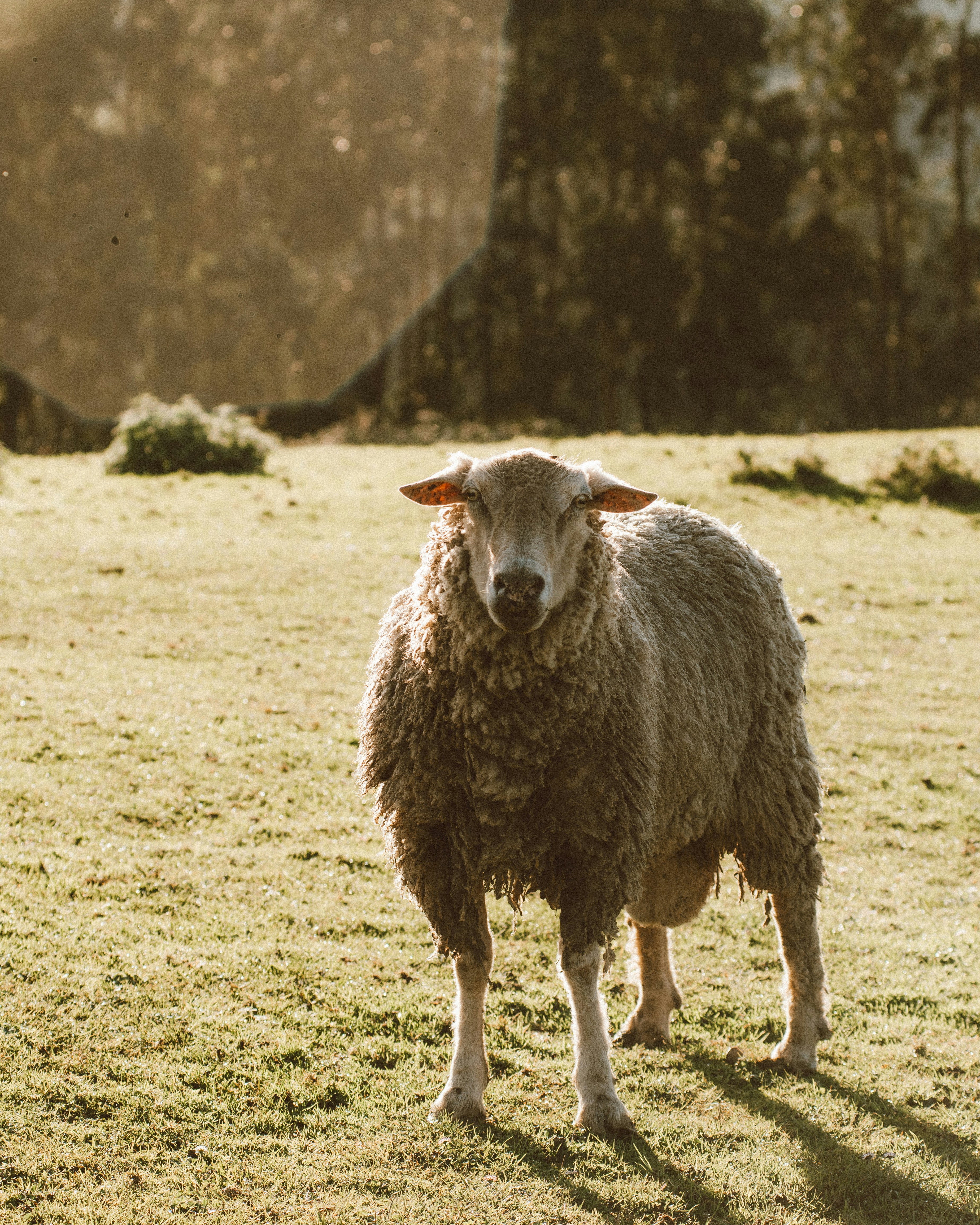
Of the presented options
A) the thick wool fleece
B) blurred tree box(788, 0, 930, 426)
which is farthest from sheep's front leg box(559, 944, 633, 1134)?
blurred tree box(788, 0, 930, 426)

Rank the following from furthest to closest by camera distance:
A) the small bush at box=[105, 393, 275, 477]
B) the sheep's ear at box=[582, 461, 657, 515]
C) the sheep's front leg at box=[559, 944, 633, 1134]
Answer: the small bush at box=[105, 393, 275, 477], the sheep's ear at box=[582, 461, 657, 515], the sheep's front leg at box=[559, 944, 633, 1134]

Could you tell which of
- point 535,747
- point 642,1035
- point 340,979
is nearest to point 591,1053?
point 642,1035

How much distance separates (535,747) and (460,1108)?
1.44 metres

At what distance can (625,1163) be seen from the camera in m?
4.58

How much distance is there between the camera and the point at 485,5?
37.3 m

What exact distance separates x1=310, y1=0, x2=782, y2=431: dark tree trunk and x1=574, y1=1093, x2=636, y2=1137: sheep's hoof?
28.1 meters

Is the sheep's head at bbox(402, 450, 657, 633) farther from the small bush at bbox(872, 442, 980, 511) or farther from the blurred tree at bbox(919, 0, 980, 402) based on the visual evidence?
the blurred tree at bbox(919, 0, 980, 402)

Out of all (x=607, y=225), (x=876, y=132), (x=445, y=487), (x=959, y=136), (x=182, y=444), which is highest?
(x=876, y=132)

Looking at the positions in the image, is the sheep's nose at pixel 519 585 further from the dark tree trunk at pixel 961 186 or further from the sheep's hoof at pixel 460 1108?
the dark tree trunk at pixel 961 186

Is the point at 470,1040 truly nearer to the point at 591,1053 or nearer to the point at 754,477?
the point at 591,1053

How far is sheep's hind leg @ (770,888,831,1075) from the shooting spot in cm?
554

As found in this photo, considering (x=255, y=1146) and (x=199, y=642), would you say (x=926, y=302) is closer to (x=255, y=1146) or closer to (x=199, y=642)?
(x=199, y=642)

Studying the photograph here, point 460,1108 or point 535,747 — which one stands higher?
point 535,747

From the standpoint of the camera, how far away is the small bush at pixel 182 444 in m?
18.5
